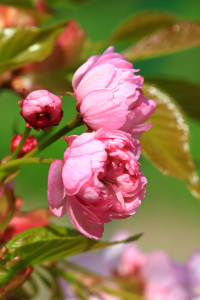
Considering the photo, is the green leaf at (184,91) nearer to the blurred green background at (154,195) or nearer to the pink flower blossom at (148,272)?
the pink flower blossom at (148,272)

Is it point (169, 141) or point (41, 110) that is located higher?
point (41, 110)

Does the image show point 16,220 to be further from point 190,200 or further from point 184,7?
point 184,7

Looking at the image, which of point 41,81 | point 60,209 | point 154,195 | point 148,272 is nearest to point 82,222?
point 60,209

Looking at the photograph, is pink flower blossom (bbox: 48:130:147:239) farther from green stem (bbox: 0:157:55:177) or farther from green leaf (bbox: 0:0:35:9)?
green leaf (bbox: 0:0:35:9)

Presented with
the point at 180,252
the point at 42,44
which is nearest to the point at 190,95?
the point at 42,44

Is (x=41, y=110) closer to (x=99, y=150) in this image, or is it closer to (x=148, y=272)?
(x=99, y=150)

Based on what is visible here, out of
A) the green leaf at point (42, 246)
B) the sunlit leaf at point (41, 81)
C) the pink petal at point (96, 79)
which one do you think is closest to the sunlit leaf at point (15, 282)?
the green leaf at point (42, 246)
